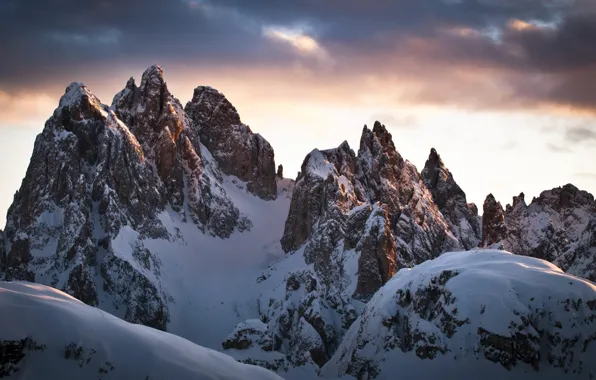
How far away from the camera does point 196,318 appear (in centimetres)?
17150

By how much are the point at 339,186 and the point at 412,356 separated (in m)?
95.0

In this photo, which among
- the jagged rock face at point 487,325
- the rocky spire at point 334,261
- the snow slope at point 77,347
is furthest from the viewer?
the rocky spire at point 334,261

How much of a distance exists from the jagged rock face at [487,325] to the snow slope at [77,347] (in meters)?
31.0

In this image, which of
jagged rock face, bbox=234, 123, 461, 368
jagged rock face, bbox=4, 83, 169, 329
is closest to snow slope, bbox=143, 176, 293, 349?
jagged rock face, bbox=4, 83, 169, 329

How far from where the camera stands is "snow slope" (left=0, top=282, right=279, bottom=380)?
2598 inches

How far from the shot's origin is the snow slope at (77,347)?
217 feet

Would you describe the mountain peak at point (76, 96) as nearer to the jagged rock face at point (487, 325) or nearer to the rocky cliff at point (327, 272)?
the rocky cliff at point (327, 272)

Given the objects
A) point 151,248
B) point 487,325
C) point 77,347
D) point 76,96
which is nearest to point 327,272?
point 151,248

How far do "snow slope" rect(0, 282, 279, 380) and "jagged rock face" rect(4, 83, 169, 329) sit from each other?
91894mm

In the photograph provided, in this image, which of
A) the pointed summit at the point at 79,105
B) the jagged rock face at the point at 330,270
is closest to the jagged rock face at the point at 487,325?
the jagged rock face at the point at 330,270

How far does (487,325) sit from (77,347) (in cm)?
4526

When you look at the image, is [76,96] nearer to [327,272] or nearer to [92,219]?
[92,219]

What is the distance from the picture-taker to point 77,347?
68062 mm

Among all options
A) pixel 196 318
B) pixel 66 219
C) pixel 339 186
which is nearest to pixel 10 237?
pixel 66 219
